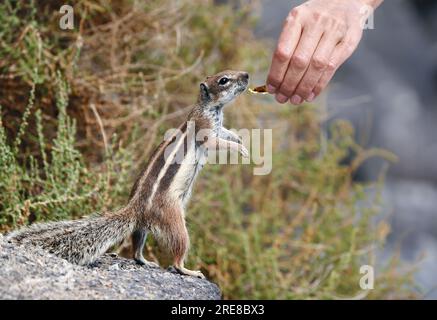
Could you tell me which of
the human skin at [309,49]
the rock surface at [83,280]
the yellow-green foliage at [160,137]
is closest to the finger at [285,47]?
the human skin at [309,49]

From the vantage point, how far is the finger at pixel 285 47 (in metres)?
2.77

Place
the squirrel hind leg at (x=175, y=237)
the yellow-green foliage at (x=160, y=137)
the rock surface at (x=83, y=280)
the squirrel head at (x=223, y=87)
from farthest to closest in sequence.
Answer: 1. the yellow-green foliage at (x=160, y=137)
2. the squirrel head at (x=223, y=87)
3. the squirrel hind leg at (x=175, y=237)
4. the rock surface at (x=83, y=280)

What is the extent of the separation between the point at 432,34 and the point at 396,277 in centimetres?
356

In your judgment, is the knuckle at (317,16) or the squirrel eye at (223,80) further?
the squirrel eye at (223,80)

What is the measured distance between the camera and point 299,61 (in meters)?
2.78

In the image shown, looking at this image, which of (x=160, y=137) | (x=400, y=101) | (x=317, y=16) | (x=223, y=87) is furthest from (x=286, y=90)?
(x=400, y=101)

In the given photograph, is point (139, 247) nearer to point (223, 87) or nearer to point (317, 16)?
point (223, 87)

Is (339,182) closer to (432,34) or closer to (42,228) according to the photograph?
(432,34)

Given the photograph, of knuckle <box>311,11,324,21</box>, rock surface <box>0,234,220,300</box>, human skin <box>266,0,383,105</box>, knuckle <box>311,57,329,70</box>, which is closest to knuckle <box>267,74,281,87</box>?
human skin <box>266,0,383,105</box>

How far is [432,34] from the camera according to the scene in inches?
321

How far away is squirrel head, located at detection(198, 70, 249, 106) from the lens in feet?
11.3

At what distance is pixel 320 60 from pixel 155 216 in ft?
2.84

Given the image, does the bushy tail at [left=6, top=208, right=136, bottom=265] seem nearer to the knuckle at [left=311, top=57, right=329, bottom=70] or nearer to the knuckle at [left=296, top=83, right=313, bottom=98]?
the knuckle at [left=296, top=83, right=313, bottom=98]

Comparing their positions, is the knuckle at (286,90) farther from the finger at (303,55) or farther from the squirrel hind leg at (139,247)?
the squirrel hind leg at (139,247)
